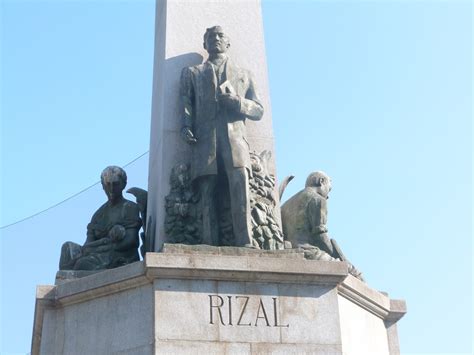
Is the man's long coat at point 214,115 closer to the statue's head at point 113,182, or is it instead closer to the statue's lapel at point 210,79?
the statue's lapel at point 210,79

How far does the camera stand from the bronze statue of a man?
13.3 meters

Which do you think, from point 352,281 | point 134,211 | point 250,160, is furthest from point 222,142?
point 352,281

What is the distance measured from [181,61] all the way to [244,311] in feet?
15.3

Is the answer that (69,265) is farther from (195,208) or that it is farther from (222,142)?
(222,142)

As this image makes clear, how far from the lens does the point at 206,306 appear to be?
453 inches

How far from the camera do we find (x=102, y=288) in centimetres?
1198

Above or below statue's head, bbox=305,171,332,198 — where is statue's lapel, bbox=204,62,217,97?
above

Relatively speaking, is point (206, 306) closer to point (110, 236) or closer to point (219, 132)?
point (110, 236)

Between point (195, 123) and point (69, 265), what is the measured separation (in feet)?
9.11

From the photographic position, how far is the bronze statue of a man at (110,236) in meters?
13.3

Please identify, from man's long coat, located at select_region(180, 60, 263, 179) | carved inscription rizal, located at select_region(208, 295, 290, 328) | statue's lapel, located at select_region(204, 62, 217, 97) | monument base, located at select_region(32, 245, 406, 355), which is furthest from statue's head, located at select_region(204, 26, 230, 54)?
carved inscription rizal, located at select_region(208, 295, 290, 328)

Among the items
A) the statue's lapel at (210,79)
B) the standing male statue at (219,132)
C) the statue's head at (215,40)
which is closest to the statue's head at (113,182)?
the standing male statue at (219,132)

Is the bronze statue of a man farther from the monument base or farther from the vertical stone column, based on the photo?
the monument base

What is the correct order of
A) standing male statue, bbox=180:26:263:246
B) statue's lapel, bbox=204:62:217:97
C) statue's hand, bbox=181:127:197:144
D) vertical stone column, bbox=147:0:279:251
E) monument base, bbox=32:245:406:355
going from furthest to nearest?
vertical stone column, bbox=147:0:279:251, statue's lapel, bbox=204:62:217:97, statue's hand, bbox=181:127:197:144, standing male statue, bbox=180:26:263:246, monument base, bbox=32:245:406:355
